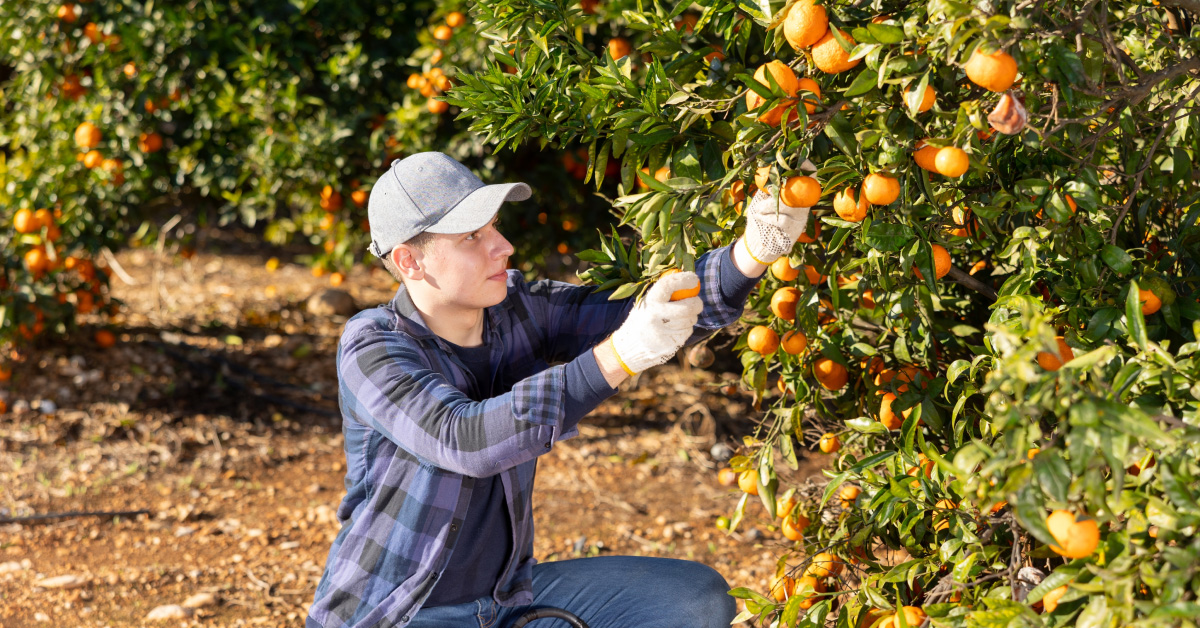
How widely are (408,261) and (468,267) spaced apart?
16 cm

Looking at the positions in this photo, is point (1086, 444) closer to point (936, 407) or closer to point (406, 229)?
point (936, 407)

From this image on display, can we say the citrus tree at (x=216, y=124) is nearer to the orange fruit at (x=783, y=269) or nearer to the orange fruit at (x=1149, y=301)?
the orange fruit at (x=783, y=269)

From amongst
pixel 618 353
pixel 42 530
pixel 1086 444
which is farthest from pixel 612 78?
pixel 42 530

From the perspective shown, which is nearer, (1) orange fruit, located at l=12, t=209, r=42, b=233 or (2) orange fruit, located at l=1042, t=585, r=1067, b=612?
(2) orange fruit, located at l=1042, t=585, r=1067, b=612

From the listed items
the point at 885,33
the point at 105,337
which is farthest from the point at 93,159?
the point at 885,33

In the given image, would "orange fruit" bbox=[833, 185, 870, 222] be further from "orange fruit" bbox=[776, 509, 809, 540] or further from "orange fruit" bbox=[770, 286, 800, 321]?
"orange fruit" bbox=[776, 509, 809, 540]

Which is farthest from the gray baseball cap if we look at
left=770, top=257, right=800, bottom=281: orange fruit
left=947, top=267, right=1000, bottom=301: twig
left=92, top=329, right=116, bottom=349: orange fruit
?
left=92, top=329, right=116, bottom=349: orange fruit

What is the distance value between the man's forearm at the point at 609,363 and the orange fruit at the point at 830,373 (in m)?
0.62

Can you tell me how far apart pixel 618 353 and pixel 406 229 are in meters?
0.62

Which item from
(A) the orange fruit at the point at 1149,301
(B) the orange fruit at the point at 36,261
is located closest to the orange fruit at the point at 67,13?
(B) the orange fruit at the point at 36,261

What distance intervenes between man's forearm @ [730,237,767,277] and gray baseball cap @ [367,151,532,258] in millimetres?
500

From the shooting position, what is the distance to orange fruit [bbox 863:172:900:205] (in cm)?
157

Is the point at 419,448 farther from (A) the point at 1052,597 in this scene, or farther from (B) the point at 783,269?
(A) the point at 1052,597

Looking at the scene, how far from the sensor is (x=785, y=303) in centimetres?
219
